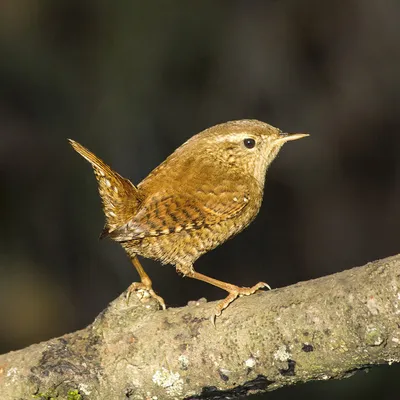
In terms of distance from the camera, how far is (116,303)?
104 inches

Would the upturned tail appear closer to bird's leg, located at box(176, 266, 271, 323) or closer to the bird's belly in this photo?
the bird's belly

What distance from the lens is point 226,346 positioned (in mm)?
2342

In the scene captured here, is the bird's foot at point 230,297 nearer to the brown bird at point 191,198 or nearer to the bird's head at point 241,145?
the brown bird at point 191,198

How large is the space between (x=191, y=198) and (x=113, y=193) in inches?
12.6

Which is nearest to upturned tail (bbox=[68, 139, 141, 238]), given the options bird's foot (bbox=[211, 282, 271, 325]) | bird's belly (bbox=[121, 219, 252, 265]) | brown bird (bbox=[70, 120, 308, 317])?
brown bird (bbox=[70, 120, 308, 317])

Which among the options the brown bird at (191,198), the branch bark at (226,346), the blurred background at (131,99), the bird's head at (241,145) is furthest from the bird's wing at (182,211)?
the blurred background at (131,99)

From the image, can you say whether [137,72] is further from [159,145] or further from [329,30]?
[329,30]

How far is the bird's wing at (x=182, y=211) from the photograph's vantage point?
2863 mm

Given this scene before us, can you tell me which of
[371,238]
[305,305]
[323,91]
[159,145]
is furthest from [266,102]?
[305,305]

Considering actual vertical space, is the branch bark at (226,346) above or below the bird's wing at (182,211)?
below

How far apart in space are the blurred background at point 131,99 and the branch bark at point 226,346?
3.31 metres

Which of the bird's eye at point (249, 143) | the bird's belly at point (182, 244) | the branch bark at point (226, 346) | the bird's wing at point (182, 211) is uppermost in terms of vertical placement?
the bird's eye at point (249, 143)

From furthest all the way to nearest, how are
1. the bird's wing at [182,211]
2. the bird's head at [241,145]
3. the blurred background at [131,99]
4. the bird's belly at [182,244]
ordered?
the blurred background at [131,99], the bird's head at [241,145], the bird's belly at [182,244], the bird's wing at [182,211]

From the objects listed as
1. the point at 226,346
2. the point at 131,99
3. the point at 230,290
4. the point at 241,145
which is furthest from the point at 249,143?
the point at 131,99
